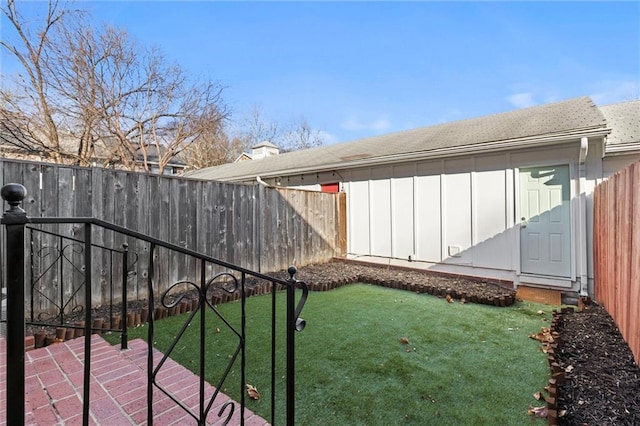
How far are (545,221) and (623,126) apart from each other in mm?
2498

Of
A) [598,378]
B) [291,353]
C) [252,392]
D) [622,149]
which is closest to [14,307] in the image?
[291,353]

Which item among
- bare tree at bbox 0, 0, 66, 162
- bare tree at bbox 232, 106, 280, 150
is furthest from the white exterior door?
bare tree at bbox 232, 106, 280, 150

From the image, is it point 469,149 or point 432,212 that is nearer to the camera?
point 469,149

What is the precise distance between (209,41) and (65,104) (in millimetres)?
5009

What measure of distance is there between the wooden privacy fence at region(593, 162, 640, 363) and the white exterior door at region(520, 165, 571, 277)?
86 centimetres

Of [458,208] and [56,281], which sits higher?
[458,208]

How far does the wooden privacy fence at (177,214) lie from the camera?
149 inches

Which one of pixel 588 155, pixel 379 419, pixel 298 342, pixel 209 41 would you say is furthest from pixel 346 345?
pixel 209 41

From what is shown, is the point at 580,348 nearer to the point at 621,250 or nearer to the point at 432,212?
the point at 621,250

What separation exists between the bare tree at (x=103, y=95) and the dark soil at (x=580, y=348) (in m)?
9.23

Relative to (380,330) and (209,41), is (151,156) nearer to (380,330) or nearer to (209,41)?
(209,41)

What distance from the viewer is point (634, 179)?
2.82 metres

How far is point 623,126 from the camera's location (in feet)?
19.6

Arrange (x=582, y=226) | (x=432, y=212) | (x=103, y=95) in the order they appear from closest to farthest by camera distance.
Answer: (x=582, y=226), (x=432, y=212), (x=103, y=95)
